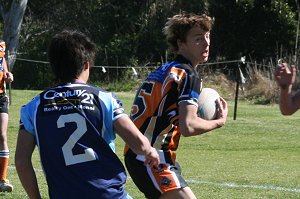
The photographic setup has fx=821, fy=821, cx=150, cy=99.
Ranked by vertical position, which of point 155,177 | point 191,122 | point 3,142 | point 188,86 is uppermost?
point 188,86

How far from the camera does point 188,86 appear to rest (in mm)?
5254

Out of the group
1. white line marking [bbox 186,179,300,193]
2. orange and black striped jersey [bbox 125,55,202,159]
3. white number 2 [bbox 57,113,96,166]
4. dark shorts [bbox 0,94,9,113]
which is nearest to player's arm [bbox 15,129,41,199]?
white number 2 [bbox 57,113,96,166]

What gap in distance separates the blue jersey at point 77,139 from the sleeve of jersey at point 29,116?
0.10 ft

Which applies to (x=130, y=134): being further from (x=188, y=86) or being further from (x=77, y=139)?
(x=188, y=86)

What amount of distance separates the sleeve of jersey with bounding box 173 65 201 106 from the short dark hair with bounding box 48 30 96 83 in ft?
3.77

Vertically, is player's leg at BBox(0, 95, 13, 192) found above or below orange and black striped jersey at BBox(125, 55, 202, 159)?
below

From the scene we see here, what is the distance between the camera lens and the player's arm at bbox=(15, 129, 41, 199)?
415 cm

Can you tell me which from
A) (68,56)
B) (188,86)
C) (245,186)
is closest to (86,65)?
(68,56)

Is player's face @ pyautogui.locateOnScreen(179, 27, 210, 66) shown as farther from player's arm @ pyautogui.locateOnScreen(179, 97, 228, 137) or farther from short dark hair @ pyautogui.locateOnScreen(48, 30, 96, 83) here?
short dark hair @ pyautogui.locateOnScreen(48, 30, 96, 83)

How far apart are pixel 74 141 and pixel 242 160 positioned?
8.33 m

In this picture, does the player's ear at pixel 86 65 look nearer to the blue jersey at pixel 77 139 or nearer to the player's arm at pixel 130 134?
the blue jersey at pixel 77 139

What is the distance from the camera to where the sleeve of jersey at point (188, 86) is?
5.18 metres

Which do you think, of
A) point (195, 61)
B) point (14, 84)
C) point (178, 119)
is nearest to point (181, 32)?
point (195, 61)

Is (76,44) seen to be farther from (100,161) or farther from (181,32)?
(181,32)
